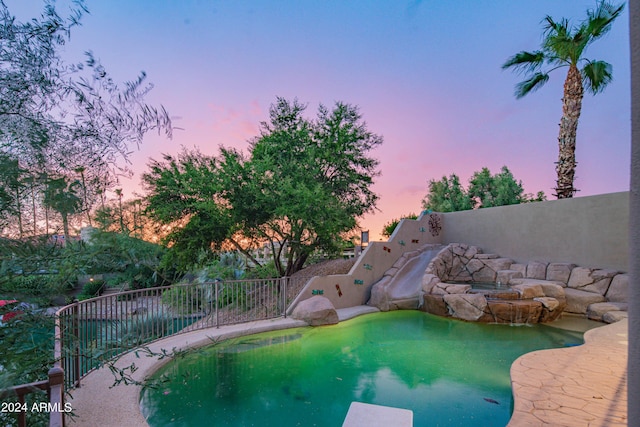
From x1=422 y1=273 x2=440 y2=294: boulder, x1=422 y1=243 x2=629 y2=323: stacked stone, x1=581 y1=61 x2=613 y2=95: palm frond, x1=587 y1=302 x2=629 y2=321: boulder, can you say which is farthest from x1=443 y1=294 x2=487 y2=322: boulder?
x1=581 y1=61 x2=613 y2=95: palm frond

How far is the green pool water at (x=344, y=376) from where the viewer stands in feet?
12.2

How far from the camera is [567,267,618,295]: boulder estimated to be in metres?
8.16

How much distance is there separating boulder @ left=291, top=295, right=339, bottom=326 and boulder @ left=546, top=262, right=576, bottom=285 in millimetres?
6591

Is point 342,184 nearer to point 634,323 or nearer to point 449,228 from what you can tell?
point 449,228

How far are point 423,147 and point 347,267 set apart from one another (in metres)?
5.15

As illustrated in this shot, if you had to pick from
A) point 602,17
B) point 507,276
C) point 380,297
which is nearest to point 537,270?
point 507,276

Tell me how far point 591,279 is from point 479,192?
11.5 meters

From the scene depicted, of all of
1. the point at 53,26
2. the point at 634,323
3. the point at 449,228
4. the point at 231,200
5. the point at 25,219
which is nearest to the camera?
the point at 634,323

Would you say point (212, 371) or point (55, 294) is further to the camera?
point (212, 371)

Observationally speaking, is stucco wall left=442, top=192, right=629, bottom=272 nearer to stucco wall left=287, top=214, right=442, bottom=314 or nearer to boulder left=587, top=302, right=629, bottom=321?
boulder left=587, top=302, right=629, bottom=321

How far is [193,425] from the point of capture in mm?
3480

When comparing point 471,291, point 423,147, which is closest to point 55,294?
point 471,291

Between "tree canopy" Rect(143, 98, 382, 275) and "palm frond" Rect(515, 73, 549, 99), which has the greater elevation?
"palm frond" Rect(515, 73, 549, 99)

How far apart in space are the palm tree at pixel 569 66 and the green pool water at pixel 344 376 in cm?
627
